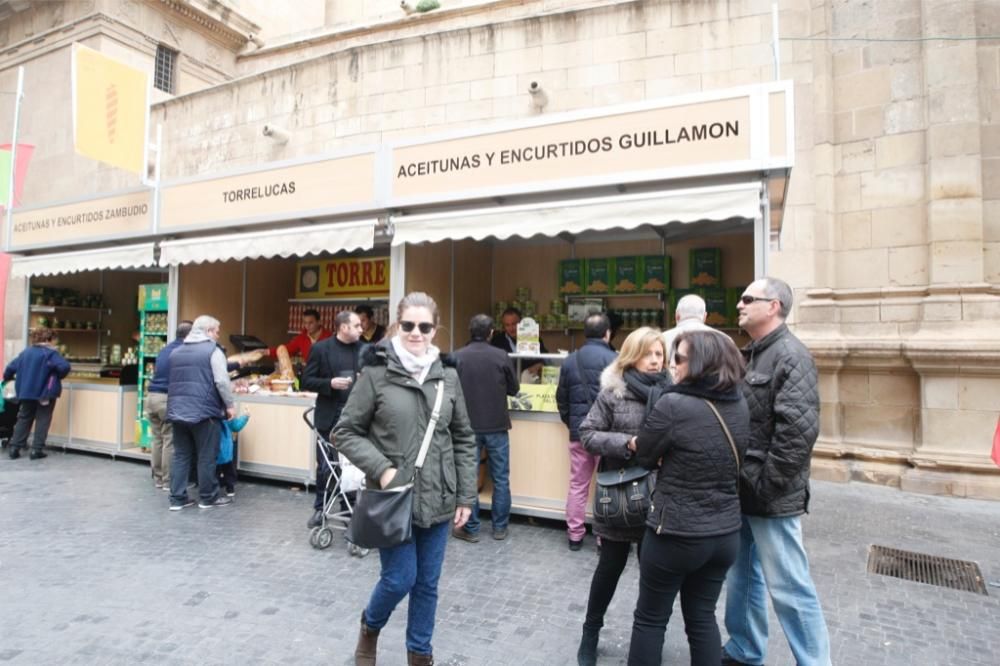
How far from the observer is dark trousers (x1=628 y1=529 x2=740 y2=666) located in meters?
2.39

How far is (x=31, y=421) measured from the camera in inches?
320

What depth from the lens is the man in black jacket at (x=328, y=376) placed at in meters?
5.05

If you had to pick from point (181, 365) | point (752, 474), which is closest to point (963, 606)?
point (752, 474)

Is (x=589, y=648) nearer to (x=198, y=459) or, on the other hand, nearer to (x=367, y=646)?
(x=367, y=646)

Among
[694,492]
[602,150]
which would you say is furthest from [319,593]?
[602,150]

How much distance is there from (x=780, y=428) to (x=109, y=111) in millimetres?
8229

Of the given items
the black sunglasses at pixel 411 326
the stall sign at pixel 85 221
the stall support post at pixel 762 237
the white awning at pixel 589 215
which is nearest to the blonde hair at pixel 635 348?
the black sunglasses at pixel 411 326

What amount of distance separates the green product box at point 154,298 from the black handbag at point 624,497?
264 inches

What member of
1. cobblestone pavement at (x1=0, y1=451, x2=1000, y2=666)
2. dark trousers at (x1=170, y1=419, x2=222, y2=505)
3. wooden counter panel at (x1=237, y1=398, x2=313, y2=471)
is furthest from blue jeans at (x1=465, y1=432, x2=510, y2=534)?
dark trousers at (x1=170, y1=419, x2=222, y2=505)

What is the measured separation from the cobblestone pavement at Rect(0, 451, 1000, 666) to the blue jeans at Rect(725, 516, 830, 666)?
1.43ft

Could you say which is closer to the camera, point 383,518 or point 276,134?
point 383,518

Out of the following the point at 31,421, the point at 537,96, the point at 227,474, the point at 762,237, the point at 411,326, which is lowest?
the point at 227,474

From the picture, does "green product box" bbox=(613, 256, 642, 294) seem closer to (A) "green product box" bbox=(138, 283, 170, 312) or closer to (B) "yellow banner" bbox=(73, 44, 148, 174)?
(A) "green product box" bbox=(138, 283, 170, 312)

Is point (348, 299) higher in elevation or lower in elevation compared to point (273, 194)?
lower
